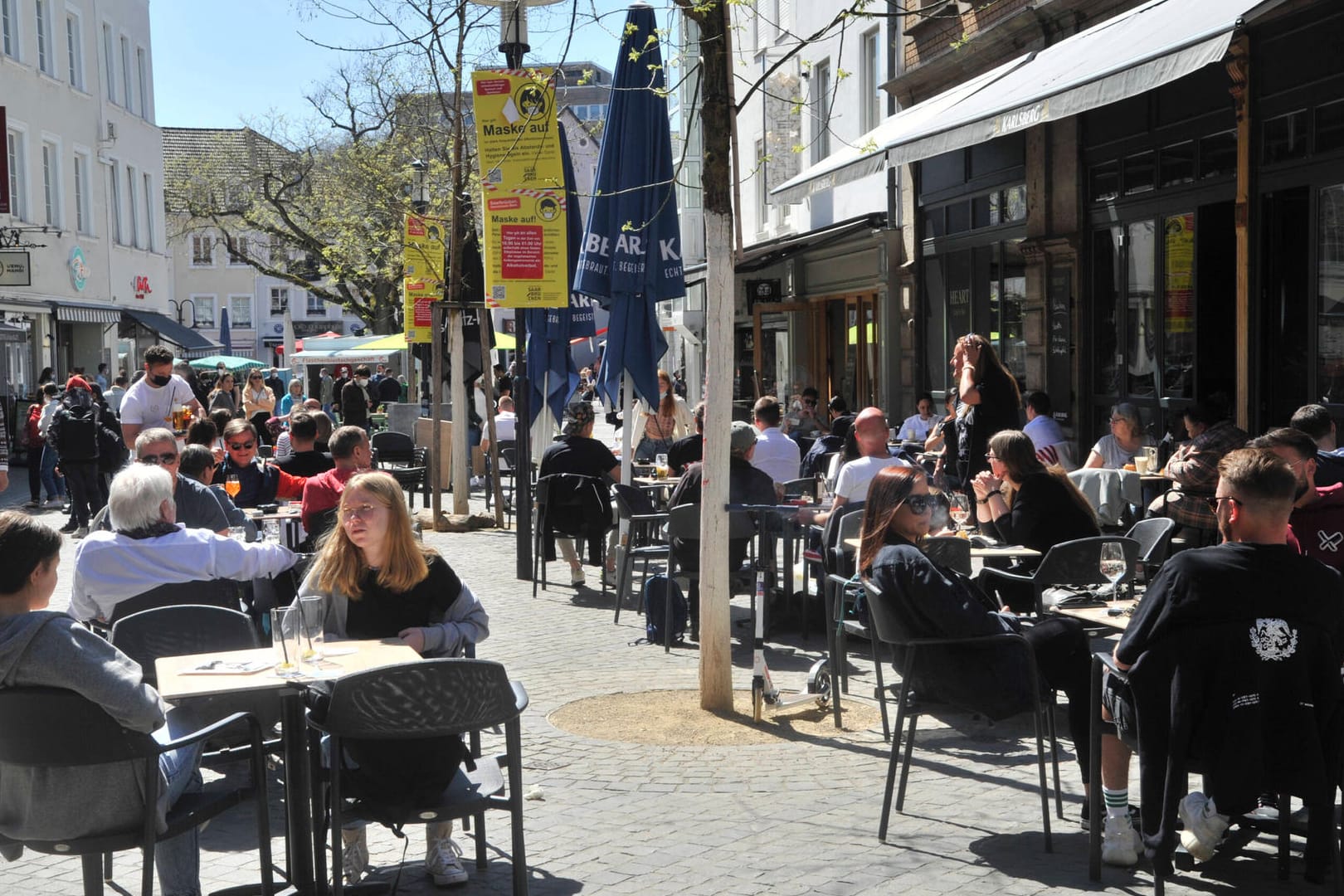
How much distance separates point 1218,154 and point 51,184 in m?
28.0

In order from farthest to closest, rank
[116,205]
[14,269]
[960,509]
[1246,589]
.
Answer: [116,205], [14,269], [960,509], [1246,589]

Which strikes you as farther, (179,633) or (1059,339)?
(1059,339)

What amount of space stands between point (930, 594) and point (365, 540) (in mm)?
2091

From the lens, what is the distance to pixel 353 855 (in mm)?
5289

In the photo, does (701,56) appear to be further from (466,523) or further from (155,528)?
(466,523)

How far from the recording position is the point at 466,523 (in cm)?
1711

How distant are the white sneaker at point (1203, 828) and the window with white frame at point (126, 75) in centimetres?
3868

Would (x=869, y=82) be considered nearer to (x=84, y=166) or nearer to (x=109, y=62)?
(x=84, y=166)

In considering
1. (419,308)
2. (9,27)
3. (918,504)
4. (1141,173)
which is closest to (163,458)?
(918,504)

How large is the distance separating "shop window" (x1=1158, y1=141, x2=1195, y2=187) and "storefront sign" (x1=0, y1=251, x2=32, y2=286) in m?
20.3

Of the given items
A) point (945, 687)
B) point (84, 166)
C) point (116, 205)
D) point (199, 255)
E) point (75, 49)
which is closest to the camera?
point (945, 687)

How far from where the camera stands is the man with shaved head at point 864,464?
948cm

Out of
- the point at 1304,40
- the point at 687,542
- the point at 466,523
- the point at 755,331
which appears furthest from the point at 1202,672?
the point at 755,331

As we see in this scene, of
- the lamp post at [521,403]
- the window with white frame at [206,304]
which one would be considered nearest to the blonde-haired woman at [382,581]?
the lamp post at [521,403]
